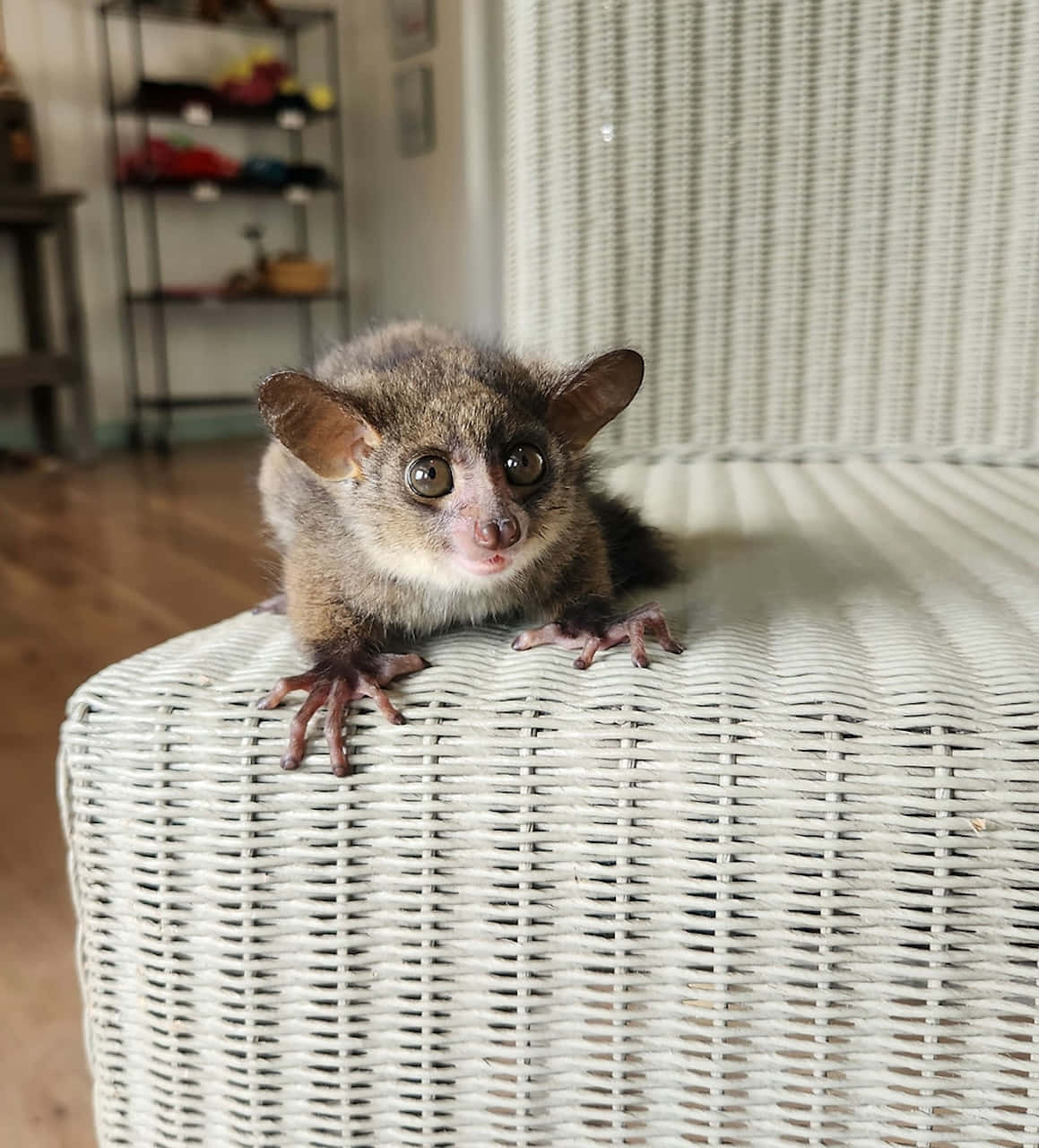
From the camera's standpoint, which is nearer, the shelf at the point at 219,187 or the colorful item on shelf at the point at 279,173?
the shelf at the point at 219,187

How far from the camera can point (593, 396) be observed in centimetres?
81

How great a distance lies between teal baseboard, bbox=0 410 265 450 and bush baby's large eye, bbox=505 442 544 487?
4.62 m

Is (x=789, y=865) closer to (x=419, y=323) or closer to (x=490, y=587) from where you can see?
(x=490, y=587)

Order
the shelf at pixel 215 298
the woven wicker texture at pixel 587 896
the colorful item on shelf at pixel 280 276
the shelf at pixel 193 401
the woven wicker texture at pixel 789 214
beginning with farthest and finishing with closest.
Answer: the colorful item on shelf at pixel 280 276, the shelf at pixel 193 401, the shelf at pixel 215 298, the woven wicker texture at pixel 789 214, the woven wicker texture at pixel 587 896

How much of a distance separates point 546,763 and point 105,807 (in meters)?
0.30

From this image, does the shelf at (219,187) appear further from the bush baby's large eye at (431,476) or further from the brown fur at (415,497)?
the bush baby's large eye at (431,476)

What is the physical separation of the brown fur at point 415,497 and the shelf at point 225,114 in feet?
15.5

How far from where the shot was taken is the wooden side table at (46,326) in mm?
4441

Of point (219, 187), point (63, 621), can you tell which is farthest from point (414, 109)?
point (63, 621)

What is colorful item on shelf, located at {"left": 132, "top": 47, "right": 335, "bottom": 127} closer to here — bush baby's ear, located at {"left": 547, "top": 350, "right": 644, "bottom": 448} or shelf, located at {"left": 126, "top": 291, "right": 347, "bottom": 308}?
shelf, located at {"left": 126, "top": 291, "right": 347, "bottom": 308}

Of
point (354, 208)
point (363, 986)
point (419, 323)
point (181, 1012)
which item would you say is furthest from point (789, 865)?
point (354, 208)

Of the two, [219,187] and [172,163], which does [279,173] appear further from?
[172,163]

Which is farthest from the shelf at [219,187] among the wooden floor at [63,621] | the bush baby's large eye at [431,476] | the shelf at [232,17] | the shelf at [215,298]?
the bush baby's large eye at [431,476]

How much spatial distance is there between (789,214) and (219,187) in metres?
4.40
